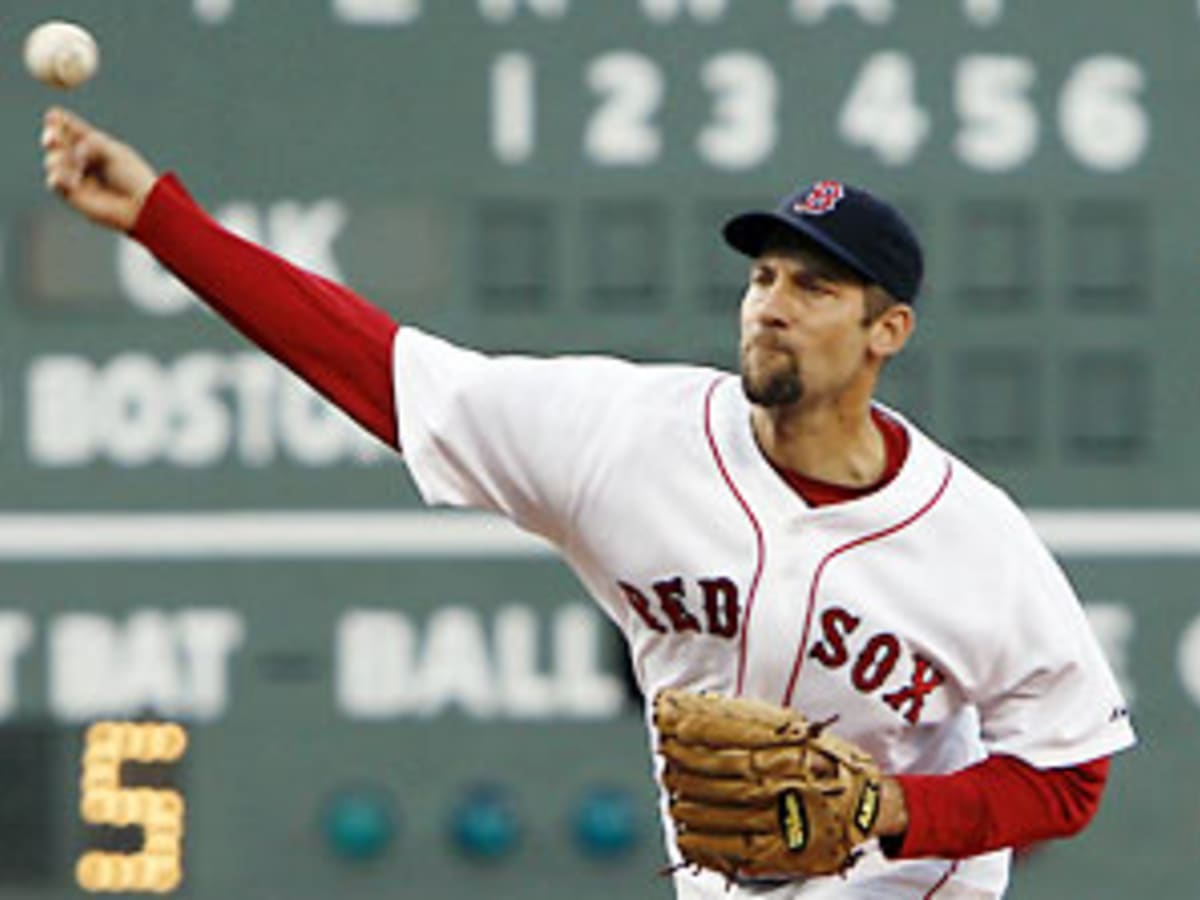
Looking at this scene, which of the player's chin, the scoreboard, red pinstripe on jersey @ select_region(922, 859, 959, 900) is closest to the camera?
the player's chin

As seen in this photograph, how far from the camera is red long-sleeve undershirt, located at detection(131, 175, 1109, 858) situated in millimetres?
4684

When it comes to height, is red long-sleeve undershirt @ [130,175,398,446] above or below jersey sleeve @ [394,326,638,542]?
above

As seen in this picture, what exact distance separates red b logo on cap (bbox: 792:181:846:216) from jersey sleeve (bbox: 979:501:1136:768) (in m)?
0.45

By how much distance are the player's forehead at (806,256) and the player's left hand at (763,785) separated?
52 centimetres

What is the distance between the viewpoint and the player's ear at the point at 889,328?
4.93 metres

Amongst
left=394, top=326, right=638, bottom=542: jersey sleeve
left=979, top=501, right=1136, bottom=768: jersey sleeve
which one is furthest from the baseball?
left=979, top=501, right=1136, bottom=768: jersey sleeve

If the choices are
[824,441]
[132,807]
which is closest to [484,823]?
[132,807]

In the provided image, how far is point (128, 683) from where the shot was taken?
8.56 metres

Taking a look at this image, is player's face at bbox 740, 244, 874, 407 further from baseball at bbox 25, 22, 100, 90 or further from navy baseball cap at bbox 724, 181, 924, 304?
baseball at bbox 25, 22, 100, 90

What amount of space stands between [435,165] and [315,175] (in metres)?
0.25

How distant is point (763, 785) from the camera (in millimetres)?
4828

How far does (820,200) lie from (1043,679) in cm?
63

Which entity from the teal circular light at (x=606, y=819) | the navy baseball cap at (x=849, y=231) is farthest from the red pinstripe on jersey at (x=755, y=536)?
the teal circular light at (x=606, y=819)

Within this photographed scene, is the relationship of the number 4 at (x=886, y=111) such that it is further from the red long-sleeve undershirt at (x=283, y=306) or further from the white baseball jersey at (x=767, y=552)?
the red long-sleeve undershirt at (x=283, y=306)
